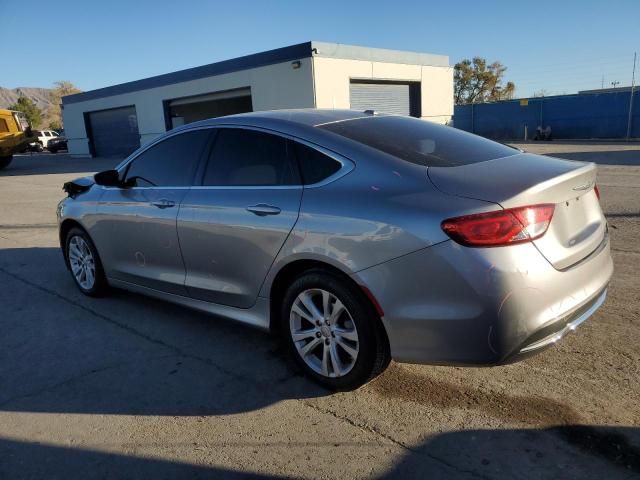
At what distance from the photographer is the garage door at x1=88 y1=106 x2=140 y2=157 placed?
30297 mm

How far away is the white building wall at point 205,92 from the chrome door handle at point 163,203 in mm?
15674

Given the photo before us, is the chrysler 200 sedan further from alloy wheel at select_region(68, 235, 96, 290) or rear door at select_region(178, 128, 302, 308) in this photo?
alloy wheel at select_region(68, 235, 96, 290)

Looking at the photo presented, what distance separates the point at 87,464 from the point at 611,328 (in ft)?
11.4

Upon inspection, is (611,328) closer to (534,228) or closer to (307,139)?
(534,228)

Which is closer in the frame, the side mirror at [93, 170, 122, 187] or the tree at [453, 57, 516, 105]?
the side mirror at [93, 170, 122, 187]

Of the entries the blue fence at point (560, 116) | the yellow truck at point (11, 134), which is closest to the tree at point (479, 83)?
the blue fence at point (560, 116)

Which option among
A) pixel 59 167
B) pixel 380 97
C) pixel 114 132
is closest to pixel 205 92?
pixel 380 97

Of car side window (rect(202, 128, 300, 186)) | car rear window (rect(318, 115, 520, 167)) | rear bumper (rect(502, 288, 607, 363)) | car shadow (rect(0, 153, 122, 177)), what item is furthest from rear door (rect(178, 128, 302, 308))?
car shadow (rect(0, 153, 122, 177))

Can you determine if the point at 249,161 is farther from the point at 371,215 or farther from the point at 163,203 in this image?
the point at 371,215

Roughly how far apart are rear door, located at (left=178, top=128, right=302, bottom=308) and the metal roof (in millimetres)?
16501

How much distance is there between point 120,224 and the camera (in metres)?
4.57

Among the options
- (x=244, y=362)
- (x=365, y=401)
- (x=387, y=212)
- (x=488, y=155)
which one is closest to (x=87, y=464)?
(x=244, y=362)

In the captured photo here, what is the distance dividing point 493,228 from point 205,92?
2338cm

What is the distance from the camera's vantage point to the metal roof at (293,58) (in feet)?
64.4
